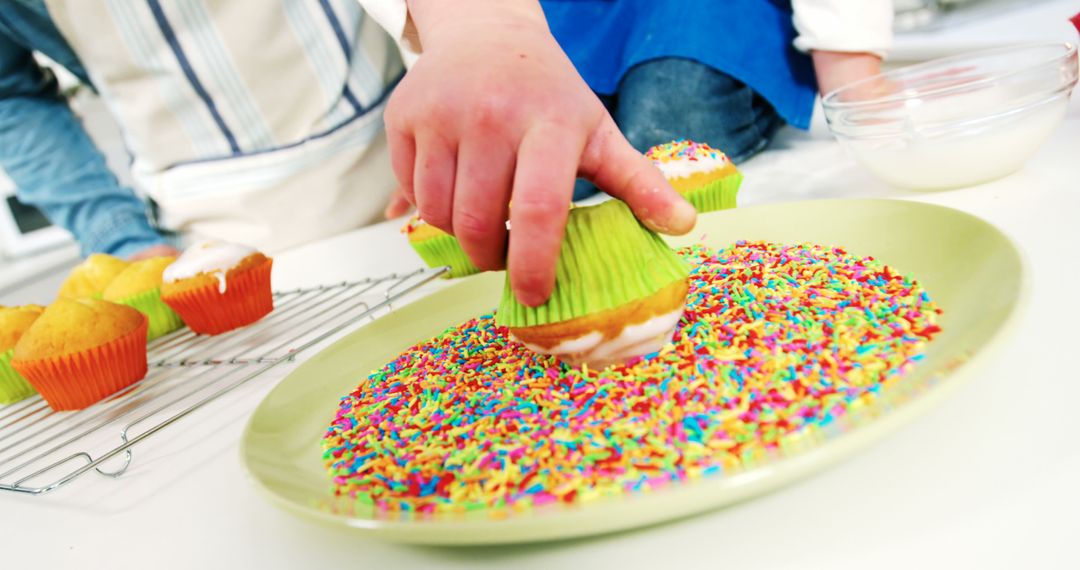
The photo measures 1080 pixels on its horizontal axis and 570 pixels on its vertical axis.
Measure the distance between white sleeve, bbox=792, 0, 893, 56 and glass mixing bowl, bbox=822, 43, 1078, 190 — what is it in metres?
0.25

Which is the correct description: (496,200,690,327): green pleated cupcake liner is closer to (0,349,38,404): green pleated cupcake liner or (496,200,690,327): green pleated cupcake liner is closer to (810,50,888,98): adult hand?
(0,349,38,404): green pleated cupcake liner

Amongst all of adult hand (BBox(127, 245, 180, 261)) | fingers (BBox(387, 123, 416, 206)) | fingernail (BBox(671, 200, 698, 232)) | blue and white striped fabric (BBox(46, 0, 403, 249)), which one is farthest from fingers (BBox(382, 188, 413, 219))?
fingernail (BBox(671, 200, 698, 232))

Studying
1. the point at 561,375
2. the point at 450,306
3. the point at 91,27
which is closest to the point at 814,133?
the point at 450,306

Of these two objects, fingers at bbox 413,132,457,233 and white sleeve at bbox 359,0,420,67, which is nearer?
fingers at bbox 413,132,457,233

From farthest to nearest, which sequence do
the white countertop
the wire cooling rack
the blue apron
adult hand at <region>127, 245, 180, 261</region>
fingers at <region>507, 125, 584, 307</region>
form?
adult hand at <region>127, 245, 180, 261</region> → the blue apron → the wire cooling rack → fingers at <region>507, 125, 584, 307</region> → the white countertop

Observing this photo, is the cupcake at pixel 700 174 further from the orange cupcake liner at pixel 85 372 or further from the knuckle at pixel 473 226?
the orange cupcake liner at pixel 85 372

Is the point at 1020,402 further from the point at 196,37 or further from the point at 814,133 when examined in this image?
the point at 196,37

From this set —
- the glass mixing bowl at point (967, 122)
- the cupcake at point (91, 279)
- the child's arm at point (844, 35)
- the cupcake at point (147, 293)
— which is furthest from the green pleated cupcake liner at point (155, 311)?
the child's arm at point (844, 35)

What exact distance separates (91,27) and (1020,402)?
1.86 metres

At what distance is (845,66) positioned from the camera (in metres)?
1.42

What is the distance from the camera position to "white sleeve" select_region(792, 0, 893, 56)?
1.36 meters

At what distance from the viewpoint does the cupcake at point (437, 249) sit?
1220 mm

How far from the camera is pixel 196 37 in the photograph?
66.3 inches

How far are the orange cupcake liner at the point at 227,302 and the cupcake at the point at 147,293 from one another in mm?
72
